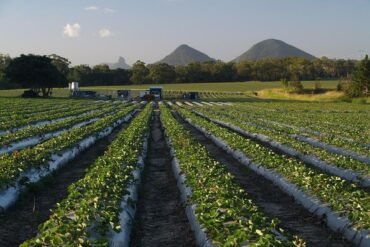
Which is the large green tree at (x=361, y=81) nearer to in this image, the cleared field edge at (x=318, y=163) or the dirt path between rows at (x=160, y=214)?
the cleared field edge at (x=318, y=163)

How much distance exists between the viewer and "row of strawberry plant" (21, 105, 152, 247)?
21.0 feet

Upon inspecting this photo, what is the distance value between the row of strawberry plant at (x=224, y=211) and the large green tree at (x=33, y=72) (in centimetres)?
6598

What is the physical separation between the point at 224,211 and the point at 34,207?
13.6 ft

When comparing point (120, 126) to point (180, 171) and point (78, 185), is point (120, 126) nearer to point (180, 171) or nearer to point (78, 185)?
point (180, 171)

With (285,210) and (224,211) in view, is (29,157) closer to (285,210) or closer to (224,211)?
(285,210)

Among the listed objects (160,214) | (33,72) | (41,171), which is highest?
(33,72)

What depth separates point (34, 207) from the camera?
971 cm

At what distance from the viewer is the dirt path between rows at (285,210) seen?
811 centimetres

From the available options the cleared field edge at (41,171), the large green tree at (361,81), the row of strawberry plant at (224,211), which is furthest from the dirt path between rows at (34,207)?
the large green tree at (361,81)

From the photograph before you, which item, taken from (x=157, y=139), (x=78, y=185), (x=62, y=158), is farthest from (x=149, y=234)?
(x=157, y=139)

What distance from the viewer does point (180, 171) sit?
12.8 meters

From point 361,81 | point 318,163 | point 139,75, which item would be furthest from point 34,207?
point 139,75

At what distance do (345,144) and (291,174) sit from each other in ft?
23.1

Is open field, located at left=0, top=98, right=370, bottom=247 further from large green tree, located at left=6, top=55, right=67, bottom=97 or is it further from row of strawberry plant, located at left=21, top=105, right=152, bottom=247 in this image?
large green tree, located at left=6, top=55, right=67, bottom=97
